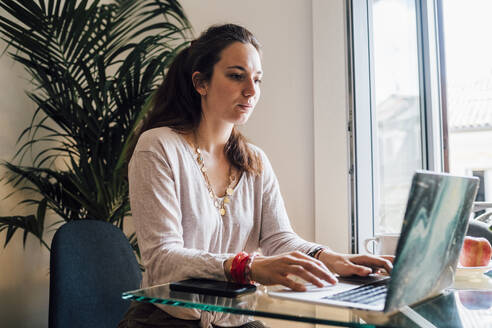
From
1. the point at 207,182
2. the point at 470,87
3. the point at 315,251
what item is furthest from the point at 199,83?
the point at 470,87

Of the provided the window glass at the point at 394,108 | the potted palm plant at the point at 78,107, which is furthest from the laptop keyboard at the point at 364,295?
the potted palm plant at the point at 78,107

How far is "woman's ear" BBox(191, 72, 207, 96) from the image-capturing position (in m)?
1.53

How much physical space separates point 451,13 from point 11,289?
215 cm

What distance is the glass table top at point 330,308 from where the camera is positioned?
638 mm

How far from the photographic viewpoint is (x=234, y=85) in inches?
57.7

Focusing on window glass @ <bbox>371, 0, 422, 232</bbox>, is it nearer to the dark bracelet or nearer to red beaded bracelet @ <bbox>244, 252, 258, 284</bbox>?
the dark bracelet

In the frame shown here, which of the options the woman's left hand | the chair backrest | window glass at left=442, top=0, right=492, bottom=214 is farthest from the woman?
window glass at left=442, top=0, right=492, bottom=214

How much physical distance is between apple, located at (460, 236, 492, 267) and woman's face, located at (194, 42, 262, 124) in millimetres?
695

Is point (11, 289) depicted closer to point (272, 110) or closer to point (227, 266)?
point (272, 110)

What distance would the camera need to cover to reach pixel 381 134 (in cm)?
213

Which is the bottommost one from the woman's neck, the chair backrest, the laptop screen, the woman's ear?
the chair backrest

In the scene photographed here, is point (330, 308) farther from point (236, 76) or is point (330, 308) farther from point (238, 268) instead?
point (236, 76)

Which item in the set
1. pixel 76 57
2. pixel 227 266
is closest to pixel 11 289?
pixel 76 57

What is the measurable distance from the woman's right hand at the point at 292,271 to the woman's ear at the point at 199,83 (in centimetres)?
77
